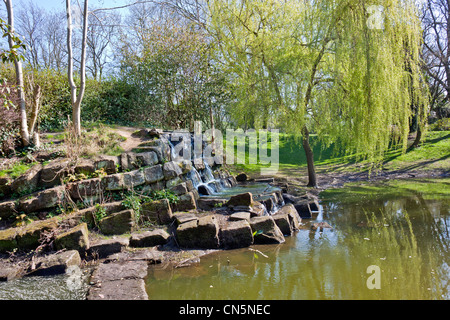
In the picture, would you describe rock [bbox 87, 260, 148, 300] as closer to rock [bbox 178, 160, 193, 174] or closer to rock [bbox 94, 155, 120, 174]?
rock [bbox 94, 155, 120, 174]

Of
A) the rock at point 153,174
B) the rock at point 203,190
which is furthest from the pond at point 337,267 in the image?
the rock at point 203,190

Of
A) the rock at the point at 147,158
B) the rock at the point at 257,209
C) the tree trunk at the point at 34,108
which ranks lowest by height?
the rock at the point at 257,209

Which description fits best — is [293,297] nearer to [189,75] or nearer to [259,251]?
[259,251]

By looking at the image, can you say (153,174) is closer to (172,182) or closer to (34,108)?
(172,182)

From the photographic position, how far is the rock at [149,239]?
5828 millimetres

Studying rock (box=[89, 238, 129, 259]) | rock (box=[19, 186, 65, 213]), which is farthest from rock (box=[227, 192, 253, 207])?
rock (box=[19, 186, 65, 213])

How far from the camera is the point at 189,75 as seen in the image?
13.6 meters

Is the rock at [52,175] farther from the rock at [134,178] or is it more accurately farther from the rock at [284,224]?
the rock at [284,224]

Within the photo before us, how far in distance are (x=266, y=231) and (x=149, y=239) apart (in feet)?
7.42

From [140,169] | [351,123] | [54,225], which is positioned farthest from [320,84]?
[54,225]

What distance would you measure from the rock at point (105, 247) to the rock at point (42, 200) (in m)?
1.54

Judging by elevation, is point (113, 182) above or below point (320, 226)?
above

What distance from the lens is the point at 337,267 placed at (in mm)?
4770

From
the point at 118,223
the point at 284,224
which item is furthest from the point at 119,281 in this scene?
the point at 284,224
